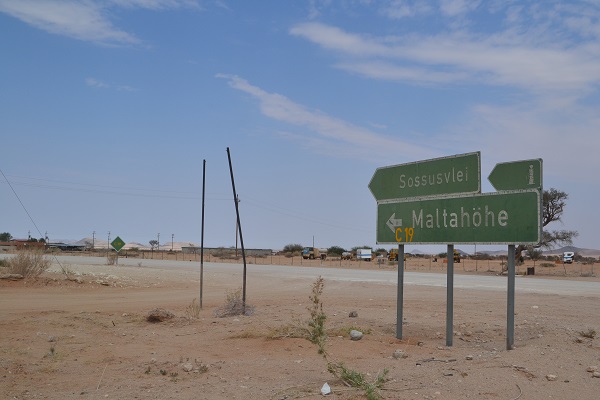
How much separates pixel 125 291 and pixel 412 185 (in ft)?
49.1

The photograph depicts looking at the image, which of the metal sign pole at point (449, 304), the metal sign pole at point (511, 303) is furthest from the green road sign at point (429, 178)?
the metal sign pole at point (511, 303)

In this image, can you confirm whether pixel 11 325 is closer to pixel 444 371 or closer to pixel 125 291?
pixel 444 371

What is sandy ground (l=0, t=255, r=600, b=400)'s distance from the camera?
6.95 metres

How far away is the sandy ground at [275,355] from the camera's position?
22.8 ft

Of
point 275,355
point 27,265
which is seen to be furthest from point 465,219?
point 27,265

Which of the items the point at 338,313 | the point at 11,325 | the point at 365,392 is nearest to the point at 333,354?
the point at 365,392

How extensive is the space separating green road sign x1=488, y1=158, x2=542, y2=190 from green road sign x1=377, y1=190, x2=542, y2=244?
17cm

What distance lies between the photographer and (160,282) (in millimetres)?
27609

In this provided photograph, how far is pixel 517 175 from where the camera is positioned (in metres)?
9.27

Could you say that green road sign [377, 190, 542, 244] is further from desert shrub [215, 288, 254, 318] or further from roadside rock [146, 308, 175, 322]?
roadside rock [146, 308, 175, 322]

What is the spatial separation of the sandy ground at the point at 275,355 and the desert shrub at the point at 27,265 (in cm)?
774

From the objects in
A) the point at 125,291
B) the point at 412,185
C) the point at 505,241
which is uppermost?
the point at 412,185

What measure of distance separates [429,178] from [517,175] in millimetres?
1550

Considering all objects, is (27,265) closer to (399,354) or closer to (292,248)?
(399,354)
